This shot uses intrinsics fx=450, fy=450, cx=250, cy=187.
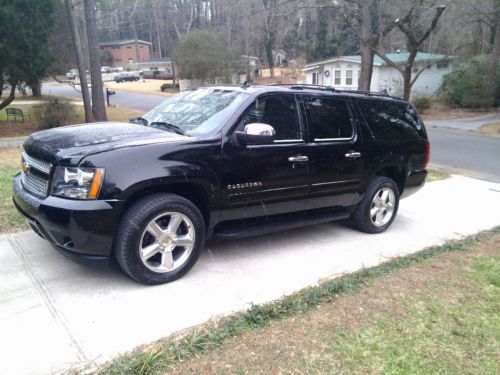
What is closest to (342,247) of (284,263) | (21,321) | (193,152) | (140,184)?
(284,263)

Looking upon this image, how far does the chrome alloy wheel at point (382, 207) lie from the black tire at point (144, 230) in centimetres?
255

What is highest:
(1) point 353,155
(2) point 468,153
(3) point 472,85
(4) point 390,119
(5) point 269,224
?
(4) point 390,119

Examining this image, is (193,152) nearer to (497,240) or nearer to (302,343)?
(302,343)

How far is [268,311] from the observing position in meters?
3.48

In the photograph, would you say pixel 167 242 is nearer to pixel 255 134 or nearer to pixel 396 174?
pixel 255 134

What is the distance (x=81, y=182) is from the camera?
3520mm

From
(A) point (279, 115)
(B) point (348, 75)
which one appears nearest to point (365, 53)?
(B) point (348, 75)

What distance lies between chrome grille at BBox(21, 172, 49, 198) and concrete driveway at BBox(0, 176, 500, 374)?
2.41 feet

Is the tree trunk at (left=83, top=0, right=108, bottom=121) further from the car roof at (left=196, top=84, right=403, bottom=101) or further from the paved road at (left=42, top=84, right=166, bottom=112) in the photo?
the car roof at (left=196, top=84, right=403, bottom=101)

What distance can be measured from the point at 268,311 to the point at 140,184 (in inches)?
56.5

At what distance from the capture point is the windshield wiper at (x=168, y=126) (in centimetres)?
428

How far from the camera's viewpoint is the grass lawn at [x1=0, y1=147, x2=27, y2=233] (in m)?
5.18

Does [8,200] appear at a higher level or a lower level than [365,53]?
lower

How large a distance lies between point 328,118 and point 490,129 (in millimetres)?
17858
